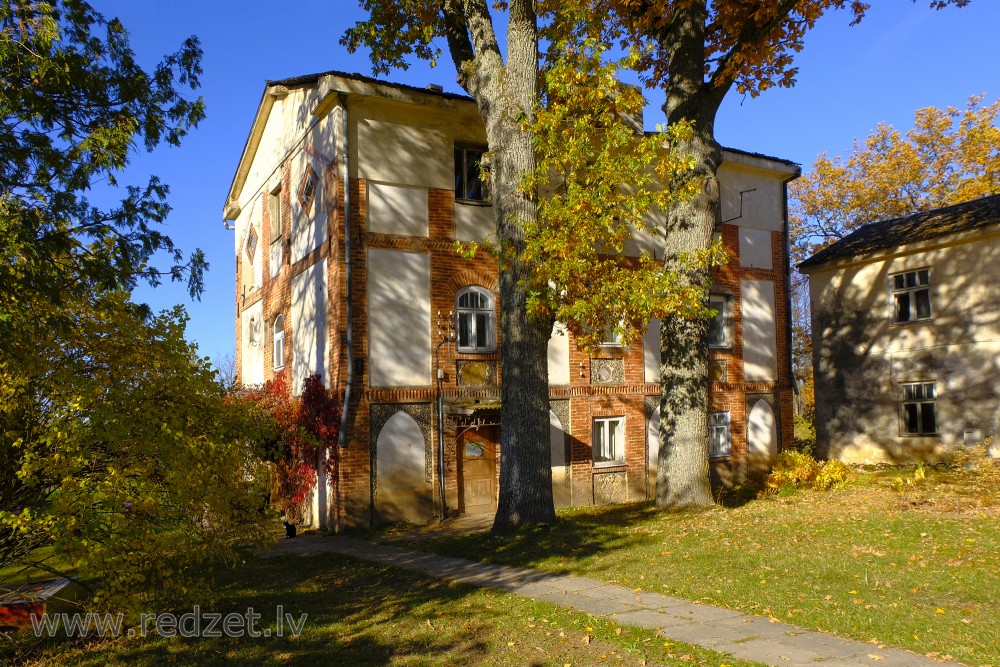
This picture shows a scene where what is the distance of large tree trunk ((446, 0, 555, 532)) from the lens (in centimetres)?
1303

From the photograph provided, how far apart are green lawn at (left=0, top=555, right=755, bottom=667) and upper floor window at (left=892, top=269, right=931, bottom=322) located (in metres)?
17.9

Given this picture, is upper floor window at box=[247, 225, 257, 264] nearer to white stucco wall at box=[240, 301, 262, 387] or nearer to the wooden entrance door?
white stucco wall at box=[240, 301, 262, 387]

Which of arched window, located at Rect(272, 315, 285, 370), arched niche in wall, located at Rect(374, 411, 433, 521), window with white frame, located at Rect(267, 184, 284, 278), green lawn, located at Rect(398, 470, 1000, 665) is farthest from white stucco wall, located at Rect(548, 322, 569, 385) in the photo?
window with white frame, located at Rect(267, 184, 284, 278)

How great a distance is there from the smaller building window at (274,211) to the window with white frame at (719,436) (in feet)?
41.3

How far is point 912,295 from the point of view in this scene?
73.1 feet

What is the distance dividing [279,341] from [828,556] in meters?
14.4

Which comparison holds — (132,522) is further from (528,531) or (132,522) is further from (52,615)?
(528,531)

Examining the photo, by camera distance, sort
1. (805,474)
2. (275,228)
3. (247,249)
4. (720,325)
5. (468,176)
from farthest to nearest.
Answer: (247,249) → (720,325) → (275,228) → (805,474) → (468,176)

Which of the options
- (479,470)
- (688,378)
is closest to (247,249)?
(479,470)

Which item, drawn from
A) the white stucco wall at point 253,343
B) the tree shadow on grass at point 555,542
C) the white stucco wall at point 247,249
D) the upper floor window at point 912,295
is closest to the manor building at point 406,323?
the white stucco wall at point 253,343

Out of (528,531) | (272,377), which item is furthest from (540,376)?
(272,377)

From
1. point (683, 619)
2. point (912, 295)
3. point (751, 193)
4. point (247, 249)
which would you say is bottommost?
point (683, 619)

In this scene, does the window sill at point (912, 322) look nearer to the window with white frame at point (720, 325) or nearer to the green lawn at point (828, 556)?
the window with white frame at point (720, 325)

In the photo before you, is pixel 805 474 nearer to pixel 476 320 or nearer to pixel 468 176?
pixel 476 320
